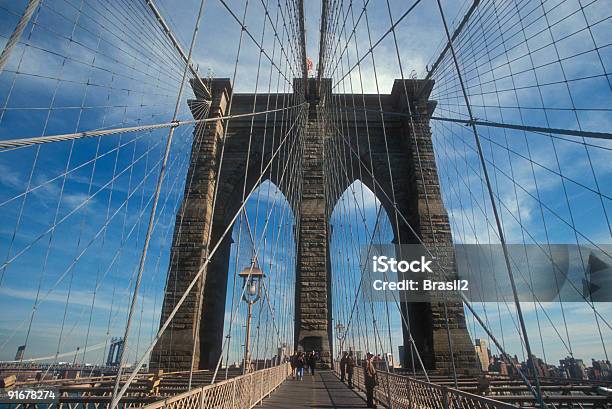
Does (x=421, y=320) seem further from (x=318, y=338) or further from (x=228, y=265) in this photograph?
(x=228, y=265)

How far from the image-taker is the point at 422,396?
4375 millimetres

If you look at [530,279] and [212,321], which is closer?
[530,279]

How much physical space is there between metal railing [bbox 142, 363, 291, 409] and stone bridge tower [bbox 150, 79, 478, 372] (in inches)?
234

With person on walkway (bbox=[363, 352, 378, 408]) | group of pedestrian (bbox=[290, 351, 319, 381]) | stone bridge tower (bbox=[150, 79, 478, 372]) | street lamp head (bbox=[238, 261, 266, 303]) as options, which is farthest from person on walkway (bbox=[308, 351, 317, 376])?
person on walkway (bbox=[363, 352, 378, 408])

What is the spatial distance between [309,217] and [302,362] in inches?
214

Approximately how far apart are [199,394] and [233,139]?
1497 centimetres

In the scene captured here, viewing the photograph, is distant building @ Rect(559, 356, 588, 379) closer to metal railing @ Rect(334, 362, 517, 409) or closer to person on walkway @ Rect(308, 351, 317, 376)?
metal railing @ Rect(334, 362, 517, 409)

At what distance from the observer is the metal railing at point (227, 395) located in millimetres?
2801

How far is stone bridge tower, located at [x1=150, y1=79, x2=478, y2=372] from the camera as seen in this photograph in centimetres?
1235

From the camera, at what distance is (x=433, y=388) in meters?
4.05

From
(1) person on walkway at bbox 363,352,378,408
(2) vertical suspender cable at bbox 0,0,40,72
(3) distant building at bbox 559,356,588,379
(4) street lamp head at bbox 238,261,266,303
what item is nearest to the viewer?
(2) vertical suspender cable at bbox 0,0,40,72

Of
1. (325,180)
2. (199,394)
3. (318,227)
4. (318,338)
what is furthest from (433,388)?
(325,180)

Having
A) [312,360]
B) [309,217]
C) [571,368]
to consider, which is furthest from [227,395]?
[309,217]

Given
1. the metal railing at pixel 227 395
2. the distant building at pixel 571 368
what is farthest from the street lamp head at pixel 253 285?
the distant building at pixel 571 368
